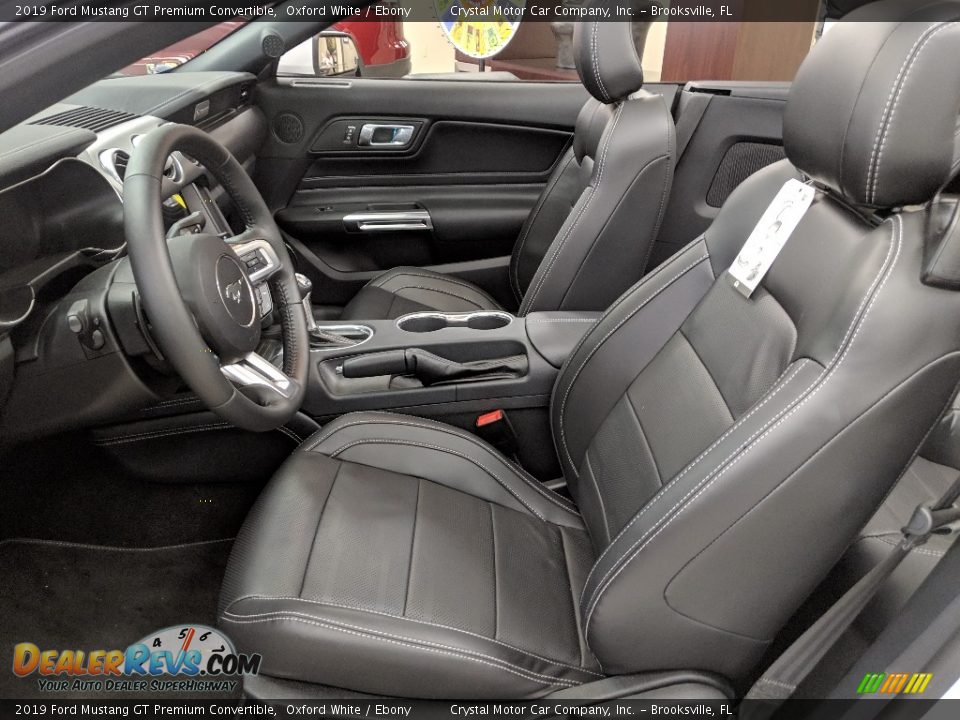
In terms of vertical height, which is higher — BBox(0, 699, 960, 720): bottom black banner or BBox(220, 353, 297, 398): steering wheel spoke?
BBox(220, 353, 297, 398): steering wheel spoke

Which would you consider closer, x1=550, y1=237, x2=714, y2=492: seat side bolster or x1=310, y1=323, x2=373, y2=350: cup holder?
x1=550, y1=237, x2=714, y2=492: seat side bolster

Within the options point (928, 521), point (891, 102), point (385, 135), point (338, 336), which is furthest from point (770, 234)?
point (385, 135)

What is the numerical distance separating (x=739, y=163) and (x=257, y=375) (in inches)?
61.1

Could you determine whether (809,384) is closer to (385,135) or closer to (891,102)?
(891,102)

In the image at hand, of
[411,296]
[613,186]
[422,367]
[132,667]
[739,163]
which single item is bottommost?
[132,667]

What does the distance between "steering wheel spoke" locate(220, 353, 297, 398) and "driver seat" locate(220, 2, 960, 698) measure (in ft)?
0.50

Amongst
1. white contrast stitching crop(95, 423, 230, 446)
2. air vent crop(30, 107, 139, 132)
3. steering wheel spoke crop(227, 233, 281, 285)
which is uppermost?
air vent crop(30, 107, 139, 132)

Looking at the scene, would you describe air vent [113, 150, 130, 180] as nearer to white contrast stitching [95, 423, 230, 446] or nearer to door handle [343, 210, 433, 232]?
white contrast stitching [95, 423, 230, 446]

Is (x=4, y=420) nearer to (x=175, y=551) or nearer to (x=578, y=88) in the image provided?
(x=175, y=551)

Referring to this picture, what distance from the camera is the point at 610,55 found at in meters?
1.51

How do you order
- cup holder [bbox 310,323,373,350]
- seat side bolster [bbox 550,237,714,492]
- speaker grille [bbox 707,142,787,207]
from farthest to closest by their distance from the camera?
speaker grille [bbox 707,142,787,207], cup holder [bbox 310,323,373,350], seat side bolster [bbox 550,237,714,492]

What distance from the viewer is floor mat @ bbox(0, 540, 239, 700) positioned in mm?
1383

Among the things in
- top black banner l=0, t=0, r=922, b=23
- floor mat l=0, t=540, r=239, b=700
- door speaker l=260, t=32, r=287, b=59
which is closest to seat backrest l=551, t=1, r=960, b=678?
top black banner l=0, t=0, r=922, b=23

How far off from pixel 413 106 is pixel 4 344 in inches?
57.8
